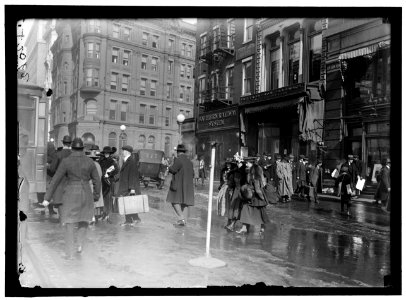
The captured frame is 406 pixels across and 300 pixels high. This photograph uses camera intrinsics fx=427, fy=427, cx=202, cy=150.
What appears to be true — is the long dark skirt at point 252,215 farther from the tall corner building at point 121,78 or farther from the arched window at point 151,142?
the arched window at point 151,142

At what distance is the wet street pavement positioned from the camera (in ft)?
17.8

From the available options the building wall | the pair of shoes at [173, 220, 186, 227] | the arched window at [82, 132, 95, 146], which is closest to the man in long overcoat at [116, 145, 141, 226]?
the pair of shoes at [173, 220, 186, 227]

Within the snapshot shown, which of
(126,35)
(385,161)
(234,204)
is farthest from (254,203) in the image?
(126,35)

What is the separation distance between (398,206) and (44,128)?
5908mm

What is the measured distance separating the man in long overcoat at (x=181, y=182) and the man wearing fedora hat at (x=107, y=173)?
120 centimetres

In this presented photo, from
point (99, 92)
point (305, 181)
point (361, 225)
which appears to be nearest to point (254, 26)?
point (99, 92)

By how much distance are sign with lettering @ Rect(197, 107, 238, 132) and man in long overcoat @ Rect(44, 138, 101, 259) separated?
5057 millimetres

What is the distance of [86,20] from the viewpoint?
19.1ft

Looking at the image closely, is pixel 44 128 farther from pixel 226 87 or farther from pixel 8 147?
pixel 226 87

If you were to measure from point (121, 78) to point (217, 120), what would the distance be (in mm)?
4987

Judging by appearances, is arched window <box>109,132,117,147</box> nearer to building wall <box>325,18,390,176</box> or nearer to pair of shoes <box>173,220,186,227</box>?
pair of shoes <box>173,220,186,227</box>

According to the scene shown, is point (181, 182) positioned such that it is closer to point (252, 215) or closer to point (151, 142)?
point (151, 142)

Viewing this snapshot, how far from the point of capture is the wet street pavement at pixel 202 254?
17.8 feet

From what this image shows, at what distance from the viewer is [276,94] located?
1306 cm
